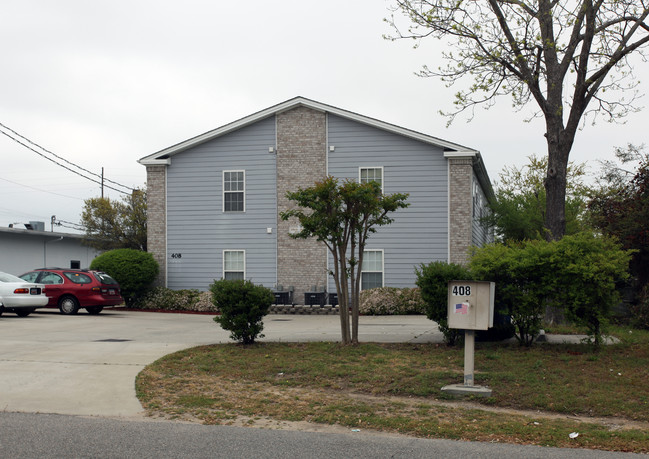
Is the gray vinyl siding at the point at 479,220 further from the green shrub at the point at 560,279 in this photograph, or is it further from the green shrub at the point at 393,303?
the green shrub at the point at 560,279

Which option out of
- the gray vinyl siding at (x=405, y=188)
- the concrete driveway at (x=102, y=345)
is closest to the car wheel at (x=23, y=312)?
the concrete driveway at (x=102, y=345)

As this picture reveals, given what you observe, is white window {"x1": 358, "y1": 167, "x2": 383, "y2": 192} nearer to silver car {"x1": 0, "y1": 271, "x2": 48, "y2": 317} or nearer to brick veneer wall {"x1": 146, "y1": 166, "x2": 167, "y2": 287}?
brick veneer wall {"x1": 146, "y1": 166, "x2": 167, "y2": 287}

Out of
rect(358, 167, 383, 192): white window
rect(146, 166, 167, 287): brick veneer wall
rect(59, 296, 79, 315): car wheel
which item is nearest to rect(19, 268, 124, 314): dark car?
rect(59, 296, 79, 315): car wheel

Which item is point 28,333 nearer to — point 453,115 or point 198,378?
point 198,378

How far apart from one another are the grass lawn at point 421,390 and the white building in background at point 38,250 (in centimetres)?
2645

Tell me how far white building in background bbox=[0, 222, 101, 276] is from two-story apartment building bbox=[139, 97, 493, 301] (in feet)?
42.7

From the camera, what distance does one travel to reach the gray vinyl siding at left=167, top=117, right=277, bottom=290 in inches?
973

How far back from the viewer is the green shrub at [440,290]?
39.1ft

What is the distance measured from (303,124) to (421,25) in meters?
8.35

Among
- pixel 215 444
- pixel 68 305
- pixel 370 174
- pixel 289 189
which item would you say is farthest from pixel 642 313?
pixel 68 305

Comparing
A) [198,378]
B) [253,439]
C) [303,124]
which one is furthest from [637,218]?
[253,439]

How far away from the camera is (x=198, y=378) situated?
31.9 feet

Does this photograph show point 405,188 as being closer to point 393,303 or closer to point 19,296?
point 393,303

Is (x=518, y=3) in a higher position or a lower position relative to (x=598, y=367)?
higher
